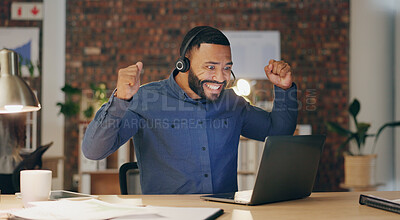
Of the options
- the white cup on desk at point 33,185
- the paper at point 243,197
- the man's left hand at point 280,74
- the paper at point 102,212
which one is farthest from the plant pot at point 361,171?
the white cup on desk at point 33,185

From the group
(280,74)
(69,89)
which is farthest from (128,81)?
(69,89)

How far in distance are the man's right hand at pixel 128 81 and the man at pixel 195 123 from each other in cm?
31

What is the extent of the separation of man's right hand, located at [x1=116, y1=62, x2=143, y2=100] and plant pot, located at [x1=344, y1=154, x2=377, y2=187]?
346cm

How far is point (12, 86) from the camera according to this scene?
52.9 inches

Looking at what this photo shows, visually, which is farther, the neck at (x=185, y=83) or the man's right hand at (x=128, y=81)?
the neck at (x=185, y=83)

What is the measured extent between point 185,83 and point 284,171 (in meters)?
0.89

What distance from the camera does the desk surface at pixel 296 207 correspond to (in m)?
1.32

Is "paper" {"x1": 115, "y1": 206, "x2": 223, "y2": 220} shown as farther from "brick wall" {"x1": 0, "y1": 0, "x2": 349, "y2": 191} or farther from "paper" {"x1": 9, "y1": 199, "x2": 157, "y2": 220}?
"brick wall" {"x1": 0, "y1": 0, "x2": 349, "y2": 191}

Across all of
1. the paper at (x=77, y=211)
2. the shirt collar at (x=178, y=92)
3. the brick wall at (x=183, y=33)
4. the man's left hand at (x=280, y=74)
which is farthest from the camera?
the brick wall at (x=183, y=33)

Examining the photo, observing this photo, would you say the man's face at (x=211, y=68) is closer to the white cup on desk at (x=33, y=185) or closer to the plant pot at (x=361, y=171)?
the white cup on desk at (x=33, y=185)

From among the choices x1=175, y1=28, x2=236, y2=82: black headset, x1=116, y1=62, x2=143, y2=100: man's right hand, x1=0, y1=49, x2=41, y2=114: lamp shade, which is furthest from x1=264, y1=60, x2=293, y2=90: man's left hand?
x1=0, y1=49, x2=41, y2=114: lamp shade

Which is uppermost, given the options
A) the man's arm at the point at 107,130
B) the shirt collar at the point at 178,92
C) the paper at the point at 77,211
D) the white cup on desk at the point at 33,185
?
the shirt collar at the point at 178,92

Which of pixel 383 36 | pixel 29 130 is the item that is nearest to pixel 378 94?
pixel 383 36

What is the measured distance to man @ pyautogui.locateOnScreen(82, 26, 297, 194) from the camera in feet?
6.89
